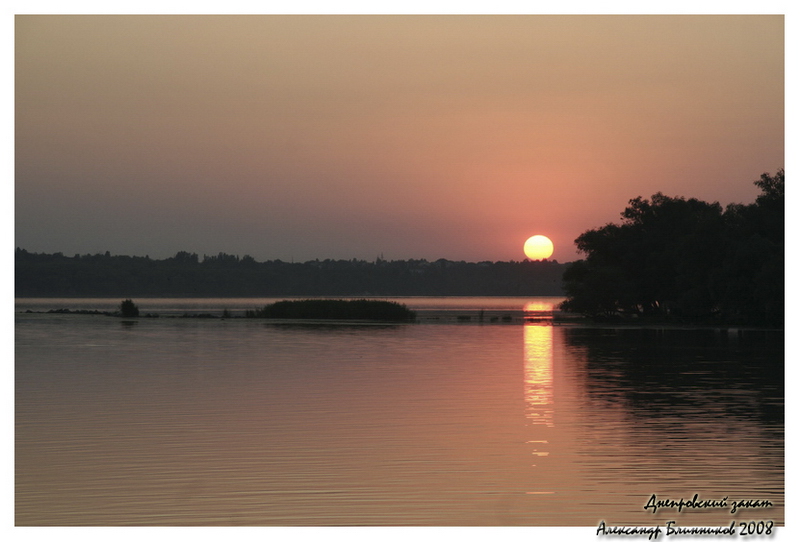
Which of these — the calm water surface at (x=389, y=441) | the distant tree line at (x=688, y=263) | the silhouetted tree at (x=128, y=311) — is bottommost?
the calm water surface at (x=389, y=441)

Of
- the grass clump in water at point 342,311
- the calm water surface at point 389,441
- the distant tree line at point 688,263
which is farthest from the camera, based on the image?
the grass clump in water at point 342,311

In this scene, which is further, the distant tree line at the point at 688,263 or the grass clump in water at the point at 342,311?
the grass clump in water at the point at 342,311

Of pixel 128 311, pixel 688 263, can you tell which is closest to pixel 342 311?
pixel 128 311

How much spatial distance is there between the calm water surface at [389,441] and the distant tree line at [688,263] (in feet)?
103

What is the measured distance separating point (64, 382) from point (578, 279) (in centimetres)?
7346

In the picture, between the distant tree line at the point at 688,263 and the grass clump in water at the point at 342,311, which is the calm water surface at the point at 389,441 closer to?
the distant tree line at the point at 688,263

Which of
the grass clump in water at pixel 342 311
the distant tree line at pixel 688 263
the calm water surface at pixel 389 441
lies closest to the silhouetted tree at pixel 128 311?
the grass clump in water at pixel 342 311

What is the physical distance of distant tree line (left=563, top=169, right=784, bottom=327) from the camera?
69.5 m

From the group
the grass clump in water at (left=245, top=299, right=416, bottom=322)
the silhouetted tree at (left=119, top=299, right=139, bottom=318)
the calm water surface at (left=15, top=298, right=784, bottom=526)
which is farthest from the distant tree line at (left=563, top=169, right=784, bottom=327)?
the silhouetted tree at (left=119, top=299, right=139, bottom=318)

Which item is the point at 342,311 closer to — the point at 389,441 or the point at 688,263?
the point at 688,263

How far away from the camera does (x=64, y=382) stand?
102 ft

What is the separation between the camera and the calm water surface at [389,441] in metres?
14.6

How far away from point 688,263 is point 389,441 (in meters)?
68.7
